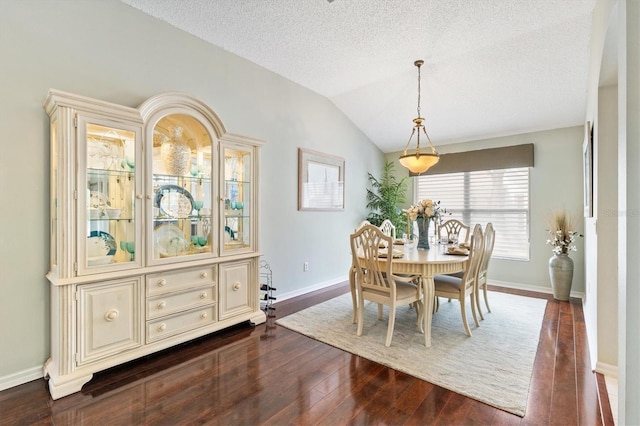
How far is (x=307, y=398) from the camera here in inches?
77.5

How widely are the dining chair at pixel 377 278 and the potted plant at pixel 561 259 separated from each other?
224 centimetres

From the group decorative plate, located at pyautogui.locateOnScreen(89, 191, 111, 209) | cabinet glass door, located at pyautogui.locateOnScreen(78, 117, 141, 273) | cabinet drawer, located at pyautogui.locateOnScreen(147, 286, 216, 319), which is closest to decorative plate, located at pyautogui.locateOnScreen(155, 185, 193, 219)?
cabinet glass door, located at pyautogui.locateOnScreen(78, 117, 141, 273)

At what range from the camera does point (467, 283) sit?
2959 mm

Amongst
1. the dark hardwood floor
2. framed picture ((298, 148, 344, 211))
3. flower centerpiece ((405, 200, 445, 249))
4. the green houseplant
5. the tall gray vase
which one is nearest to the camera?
the dark hardwood floor

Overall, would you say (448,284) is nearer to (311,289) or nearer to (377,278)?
(377,278)

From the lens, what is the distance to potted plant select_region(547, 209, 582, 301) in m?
3.89

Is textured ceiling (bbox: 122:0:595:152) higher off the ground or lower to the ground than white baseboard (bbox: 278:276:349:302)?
higher

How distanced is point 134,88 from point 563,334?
457 cm

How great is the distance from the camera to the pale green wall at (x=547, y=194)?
13.7ft

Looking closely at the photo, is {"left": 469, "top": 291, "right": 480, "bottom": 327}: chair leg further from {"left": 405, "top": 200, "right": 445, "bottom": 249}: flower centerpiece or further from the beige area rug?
{"left": 405, "top": 200, "right": 445, "bottom": 249}: flower centerpiece

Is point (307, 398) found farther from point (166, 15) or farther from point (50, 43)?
point (166, 15)

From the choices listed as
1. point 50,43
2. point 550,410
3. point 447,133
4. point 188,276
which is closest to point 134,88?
point 50,43

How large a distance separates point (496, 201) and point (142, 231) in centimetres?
487

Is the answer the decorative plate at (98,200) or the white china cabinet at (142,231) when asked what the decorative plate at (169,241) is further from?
the decorative plate at (98,200)
